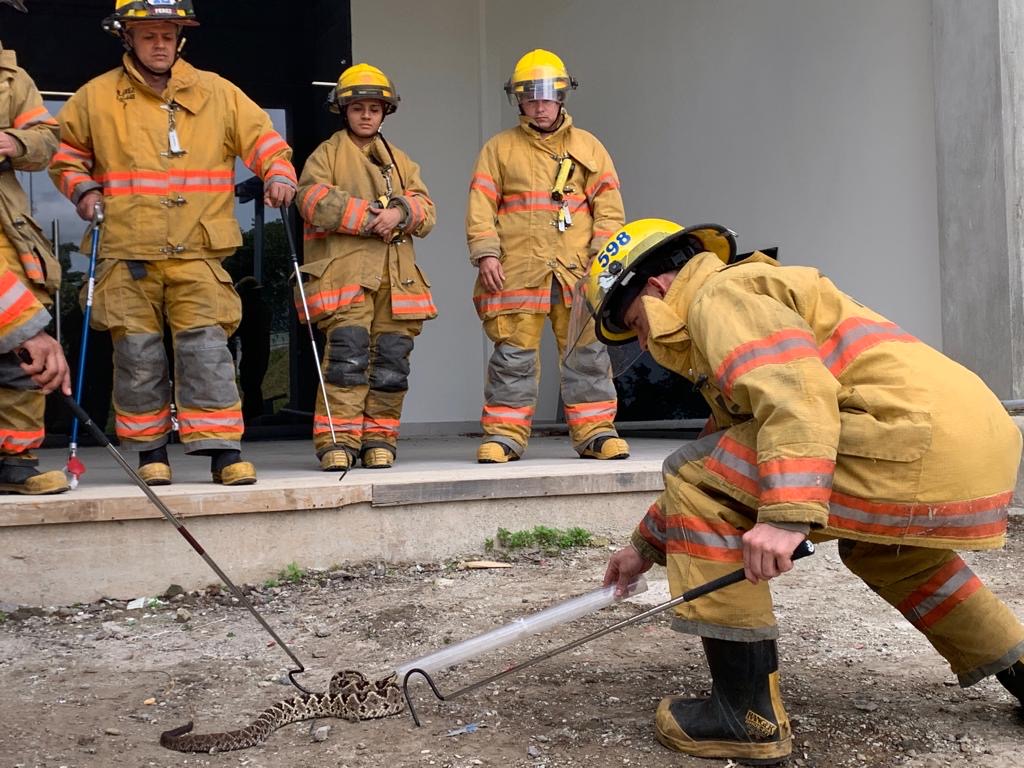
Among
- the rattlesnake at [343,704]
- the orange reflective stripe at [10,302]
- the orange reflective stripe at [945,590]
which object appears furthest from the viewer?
the orange reflective stripe at [10,302]

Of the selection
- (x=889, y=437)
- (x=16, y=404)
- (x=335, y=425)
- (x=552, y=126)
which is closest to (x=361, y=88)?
(x=552, y=126)

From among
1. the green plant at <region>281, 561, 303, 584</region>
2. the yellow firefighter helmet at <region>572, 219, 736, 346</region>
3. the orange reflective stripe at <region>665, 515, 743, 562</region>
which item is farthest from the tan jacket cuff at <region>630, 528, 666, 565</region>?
the green plant at <region>281, 561, 303, 584</region>

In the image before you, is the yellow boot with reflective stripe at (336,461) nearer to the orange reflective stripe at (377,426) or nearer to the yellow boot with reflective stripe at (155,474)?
the orange reflective stripe at (377,426)

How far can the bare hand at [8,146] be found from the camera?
4.59 meters

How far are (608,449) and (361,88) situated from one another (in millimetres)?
2276

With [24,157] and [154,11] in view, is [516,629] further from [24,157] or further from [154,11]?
[154,11]

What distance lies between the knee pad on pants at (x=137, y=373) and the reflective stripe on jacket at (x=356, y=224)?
1.02 metres

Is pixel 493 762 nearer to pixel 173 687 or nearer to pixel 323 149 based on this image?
pixel 173 687

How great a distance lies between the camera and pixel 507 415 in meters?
6.15

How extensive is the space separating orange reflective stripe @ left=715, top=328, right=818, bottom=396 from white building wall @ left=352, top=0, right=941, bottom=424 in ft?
14.1

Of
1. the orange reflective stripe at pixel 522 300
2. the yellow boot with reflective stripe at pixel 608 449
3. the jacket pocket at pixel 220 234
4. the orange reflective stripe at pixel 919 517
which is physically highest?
the jacket pocket at pixel 220 234

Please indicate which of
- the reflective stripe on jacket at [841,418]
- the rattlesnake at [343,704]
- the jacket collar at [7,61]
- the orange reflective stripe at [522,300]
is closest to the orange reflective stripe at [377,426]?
the orange reflective stripe at [522,300]

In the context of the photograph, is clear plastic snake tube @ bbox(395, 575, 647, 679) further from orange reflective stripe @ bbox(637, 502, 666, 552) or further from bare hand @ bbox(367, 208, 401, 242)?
bare hand @ bbox(367, 208, 401, 242)

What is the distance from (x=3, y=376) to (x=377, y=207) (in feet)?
6.86
